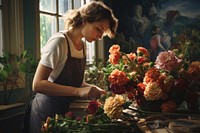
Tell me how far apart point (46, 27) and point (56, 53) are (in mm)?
1429

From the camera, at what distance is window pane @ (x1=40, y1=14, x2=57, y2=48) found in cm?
266

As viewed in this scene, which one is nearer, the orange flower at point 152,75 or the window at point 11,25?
the orange flower at point 152,75

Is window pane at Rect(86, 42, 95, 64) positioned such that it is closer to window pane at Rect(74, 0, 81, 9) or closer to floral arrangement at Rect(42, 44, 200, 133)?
window pane at Rect(74, 0, 81, 9)

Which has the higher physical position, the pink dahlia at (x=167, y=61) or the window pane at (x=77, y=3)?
the window pane at (x=77, y=3)

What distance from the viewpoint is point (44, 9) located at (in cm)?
271

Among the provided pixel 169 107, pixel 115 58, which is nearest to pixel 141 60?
pixel 115 58

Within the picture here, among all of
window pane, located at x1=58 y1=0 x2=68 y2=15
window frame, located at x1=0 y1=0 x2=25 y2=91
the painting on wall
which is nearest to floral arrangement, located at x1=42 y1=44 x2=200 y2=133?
window frame, located at x1=0 y1=0 x2=25 y2=91

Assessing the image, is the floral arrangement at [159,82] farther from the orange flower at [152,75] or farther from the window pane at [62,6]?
the window pane at [62,6]

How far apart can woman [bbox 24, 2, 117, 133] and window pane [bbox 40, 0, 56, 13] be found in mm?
1180

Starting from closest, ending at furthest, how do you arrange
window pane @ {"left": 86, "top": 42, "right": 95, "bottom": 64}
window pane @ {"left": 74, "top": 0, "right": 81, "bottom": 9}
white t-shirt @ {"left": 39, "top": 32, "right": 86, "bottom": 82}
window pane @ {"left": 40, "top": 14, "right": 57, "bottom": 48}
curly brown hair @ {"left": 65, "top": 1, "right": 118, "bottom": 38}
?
white t-shirt @ {"left": 39, "top": 32, "right": 86, "bottom": 82} < curly brown hair @ {"left": 65, "top": 1, "right": 118, "bottom": 38} < window pane @ {"left": 40, "top": 14, "right": 57, "bottom": 48} < window pane @ {"left": 74, "top": 0, "right": 81, "bottom": 9} < window pane @ {"left": 86, "top": 42, "right": 95, "bottom": 64}

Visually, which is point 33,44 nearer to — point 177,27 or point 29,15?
point 29,15

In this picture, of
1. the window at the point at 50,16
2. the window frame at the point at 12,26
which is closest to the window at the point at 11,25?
the window frame at the point at 12,26

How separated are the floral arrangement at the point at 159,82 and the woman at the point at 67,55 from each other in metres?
0.33

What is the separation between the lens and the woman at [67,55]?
4.59 ft
